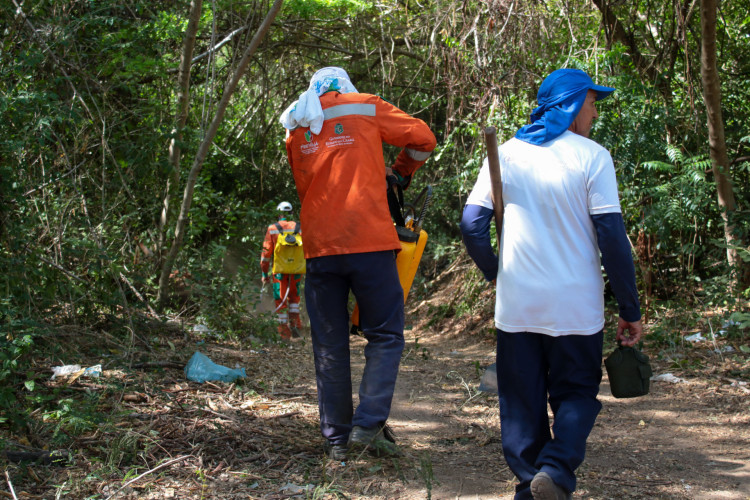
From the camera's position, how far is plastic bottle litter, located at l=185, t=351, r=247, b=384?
486 cm

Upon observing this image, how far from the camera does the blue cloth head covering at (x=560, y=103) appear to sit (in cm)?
292

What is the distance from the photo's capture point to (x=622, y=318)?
9.43 ft

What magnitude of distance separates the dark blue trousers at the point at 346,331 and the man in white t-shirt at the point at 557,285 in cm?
65

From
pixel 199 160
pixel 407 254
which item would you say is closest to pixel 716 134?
pixel 407 254

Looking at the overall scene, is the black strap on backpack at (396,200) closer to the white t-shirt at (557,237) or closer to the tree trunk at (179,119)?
the white t-shirt at (557,237)

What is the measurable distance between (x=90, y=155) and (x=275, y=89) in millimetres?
5992

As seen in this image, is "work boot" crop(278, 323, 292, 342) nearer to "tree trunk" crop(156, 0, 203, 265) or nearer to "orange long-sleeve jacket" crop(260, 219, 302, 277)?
"orange long-sleeve jacket" crop(260, 219, 302, 277)

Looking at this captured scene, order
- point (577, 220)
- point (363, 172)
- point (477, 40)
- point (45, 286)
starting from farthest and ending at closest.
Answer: point (477, 40), point (45, 286), point (363, 172), point (577, 220)

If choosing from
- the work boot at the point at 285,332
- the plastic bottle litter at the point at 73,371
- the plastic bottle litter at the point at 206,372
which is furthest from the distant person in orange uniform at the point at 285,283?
the plastic bottle litter at the point at 73,371

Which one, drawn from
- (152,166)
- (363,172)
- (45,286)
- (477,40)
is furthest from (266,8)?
(363,172)

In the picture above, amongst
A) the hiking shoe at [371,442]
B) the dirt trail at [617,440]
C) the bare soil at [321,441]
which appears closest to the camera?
the bare soil at [321,441]

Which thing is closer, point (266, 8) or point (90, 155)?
point (90, 155)

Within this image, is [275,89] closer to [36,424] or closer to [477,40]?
[477,40]

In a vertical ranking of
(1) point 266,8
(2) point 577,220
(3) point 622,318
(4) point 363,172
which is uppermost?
(1) point 266,8
